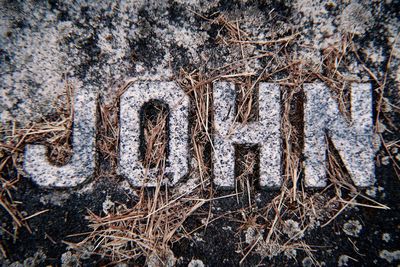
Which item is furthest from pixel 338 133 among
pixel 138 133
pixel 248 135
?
pixel 138 133

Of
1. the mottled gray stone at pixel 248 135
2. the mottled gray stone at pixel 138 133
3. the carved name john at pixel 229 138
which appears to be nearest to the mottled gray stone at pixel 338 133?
the carved name john at pixel 229 138

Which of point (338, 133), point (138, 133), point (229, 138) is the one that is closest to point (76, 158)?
point (138, 133)

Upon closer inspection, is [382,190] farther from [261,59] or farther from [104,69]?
[104,69]

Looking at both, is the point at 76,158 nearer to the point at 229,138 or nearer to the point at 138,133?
the point at 138,133

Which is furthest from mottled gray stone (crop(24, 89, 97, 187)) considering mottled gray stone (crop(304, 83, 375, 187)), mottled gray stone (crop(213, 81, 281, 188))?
mottled gray stone (crop(304, 83, 375, 187))

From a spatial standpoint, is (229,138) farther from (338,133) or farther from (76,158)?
(76,158)

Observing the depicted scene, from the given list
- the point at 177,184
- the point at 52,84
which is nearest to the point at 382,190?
the point at 177,184

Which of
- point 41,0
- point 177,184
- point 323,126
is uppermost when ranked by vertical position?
point 41,0
